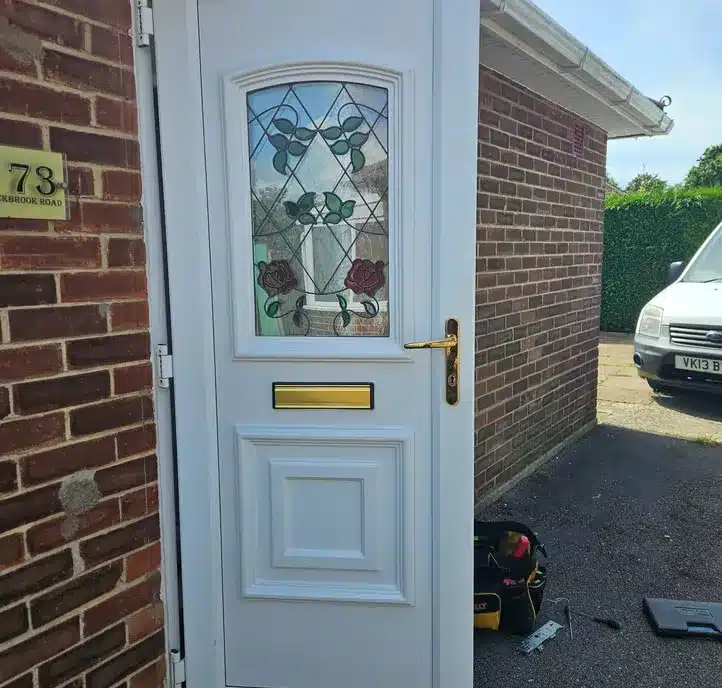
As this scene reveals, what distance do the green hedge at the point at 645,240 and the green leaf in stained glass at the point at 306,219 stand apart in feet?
37.5

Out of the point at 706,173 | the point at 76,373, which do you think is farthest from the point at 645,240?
the point at 706,173

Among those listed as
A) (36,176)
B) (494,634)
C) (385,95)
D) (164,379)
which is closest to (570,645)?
(494,634)

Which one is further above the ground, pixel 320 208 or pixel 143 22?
pixel 143 22

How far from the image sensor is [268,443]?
224 centimetres

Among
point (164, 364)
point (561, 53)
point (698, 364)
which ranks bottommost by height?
point (698, 364)

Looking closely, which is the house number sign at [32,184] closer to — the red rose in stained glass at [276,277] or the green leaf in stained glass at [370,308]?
the red rose in stained glass at [276,277]

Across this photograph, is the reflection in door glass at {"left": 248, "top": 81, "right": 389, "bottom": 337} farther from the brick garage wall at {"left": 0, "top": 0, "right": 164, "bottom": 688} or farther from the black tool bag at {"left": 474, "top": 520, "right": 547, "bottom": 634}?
the black tool bag at {"left": 474, "top": 520, "right": 547, "bottom": 634}

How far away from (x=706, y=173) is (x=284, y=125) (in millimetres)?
29864

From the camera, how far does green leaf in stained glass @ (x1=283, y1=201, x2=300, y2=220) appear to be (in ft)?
7.15

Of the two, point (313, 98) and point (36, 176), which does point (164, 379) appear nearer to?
point (36, 176)

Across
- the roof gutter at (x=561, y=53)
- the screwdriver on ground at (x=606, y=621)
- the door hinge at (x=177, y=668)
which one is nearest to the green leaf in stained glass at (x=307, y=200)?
the door hinge at (x=177, y=668)

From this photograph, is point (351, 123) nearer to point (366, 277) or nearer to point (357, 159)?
point (357, 159)

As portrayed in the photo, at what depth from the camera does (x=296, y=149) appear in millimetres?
2152

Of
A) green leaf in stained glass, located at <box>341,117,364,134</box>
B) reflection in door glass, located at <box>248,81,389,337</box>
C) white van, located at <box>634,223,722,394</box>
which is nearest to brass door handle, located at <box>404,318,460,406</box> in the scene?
reflection in door glass, located at <box>248,81,389,337</box>
